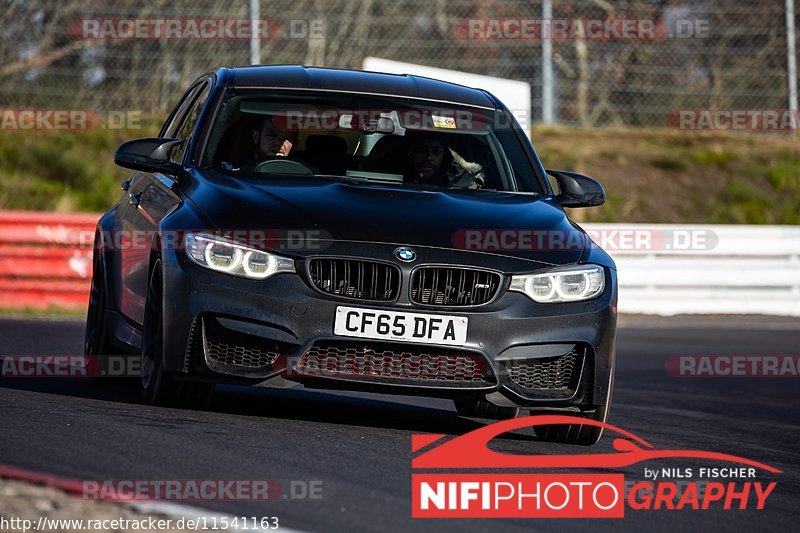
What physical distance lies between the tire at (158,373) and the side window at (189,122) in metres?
1.18

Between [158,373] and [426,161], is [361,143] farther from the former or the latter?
[158,373]

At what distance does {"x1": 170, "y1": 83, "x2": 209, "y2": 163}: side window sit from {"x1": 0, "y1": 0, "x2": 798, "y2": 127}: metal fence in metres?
10.4

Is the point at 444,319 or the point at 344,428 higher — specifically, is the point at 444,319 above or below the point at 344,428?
above

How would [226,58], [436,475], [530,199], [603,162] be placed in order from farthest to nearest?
[603,162] → [226,58] → [530,199] → [436,475]

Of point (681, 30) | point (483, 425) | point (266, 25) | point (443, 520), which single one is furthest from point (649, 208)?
point (443, 520)

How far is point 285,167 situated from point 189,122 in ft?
3.23

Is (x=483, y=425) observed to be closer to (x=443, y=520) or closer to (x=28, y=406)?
(x=28, y=406)

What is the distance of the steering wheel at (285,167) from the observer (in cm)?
724

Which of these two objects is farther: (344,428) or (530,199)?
(530,199)

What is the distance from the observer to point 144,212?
7.43 meters

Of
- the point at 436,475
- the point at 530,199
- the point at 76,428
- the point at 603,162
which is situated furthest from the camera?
the point at 603,162

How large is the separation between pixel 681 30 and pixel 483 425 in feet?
47.7

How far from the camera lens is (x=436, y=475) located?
5.42 meters

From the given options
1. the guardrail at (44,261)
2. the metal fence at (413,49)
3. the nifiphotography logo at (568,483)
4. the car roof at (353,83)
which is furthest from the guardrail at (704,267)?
the nifiphotography logo at (568,483)
